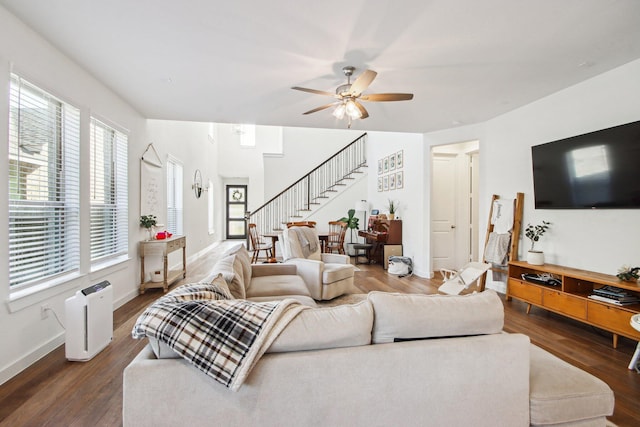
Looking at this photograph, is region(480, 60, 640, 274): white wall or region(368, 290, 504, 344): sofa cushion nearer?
region(368, 290, 504, 344): sofa cushion

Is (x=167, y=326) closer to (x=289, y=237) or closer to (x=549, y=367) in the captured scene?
(x=549, y=367)

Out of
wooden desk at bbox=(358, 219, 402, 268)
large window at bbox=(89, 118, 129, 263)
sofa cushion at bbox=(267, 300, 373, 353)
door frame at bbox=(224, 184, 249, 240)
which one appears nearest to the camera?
sofa cushion at bbox=(267, 300, 373, 353)

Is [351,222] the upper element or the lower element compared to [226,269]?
upper

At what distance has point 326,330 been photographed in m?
1.24

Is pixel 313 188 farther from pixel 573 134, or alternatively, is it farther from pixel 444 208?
pixel 573 134

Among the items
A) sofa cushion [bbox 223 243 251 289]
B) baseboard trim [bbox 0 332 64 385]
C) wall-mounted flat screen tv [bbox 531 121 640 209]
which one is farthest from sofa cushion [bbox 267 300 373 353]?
wall-mounted flat screen tv [bbox 531 121 640 209]

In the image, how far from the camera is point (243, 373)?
3.52 ft

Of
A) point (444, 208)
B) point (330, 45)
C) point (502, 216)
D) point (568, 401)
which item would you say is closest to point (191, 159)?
point (330, 45)

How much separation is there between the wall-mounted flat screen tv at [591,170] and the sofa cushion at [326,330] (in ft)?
10.2

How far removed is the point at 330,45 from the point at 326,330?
2365mm

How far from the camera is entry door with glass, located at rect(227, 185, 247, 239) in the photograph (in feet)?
37.1

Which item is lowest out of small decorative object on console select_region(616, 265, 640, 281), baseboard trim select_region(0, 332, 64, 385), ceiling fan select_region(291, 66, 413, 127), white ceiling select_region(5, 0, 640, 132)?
baseboard trim select_region(0, 332, 64, 385)

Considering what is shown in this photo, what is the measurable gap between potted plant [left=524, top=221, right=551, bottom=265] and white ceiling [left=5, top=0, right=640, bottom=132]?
165 centimetres

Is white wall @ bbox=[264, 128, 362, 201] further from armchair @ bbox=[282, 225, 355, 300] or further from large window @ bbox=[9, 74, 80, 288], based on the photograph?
large window @ bbox=[9, 74, 80, 288]
